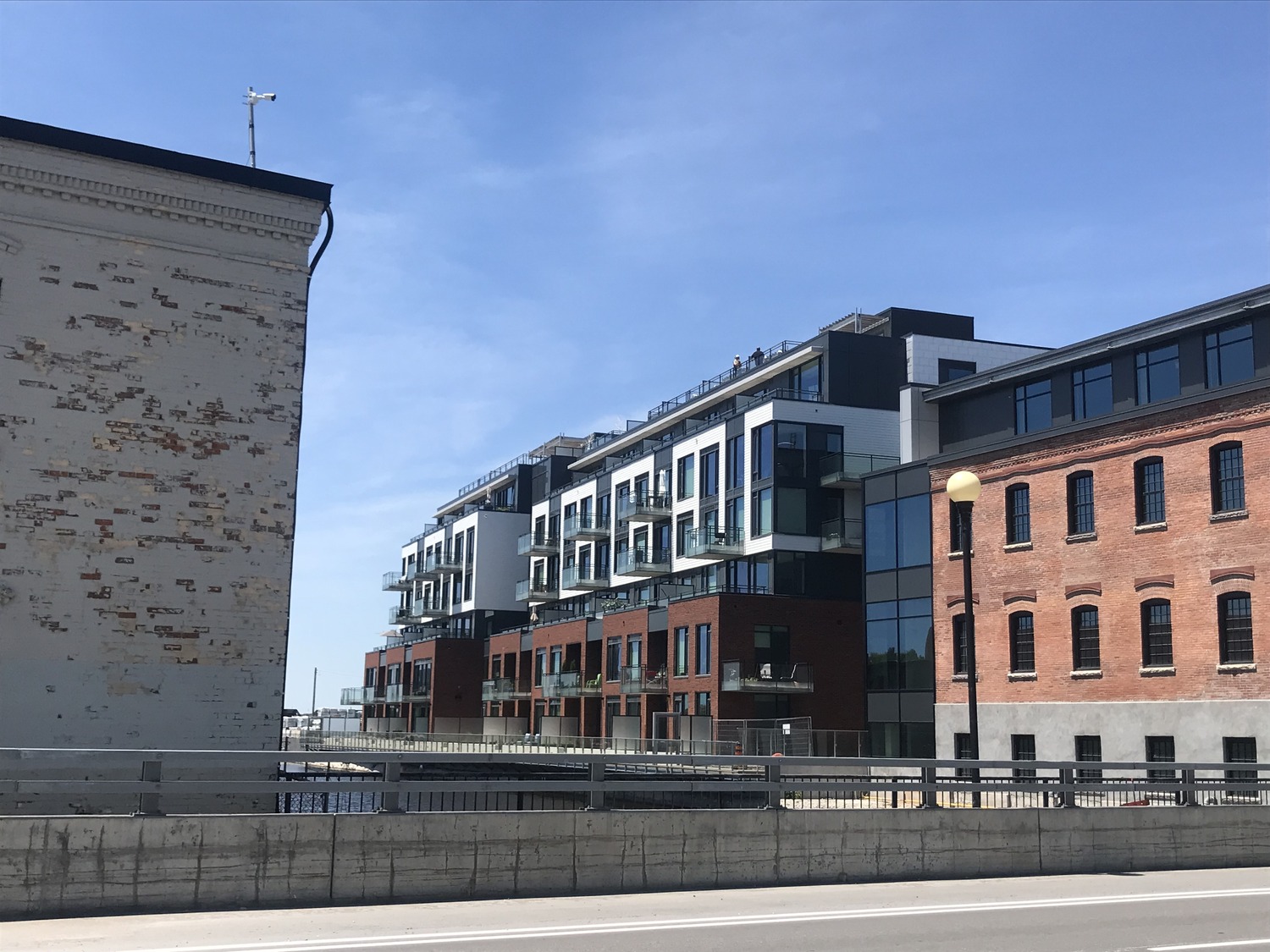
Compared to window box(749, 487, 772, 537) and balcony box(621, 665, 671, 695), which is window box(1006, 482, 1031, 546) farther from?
balcony box(621, 665, 671, 695)

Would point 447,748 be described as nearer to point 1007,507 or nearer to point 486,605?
point 486,605

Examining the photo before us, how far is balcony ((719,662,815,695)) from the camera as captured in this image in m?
52.9

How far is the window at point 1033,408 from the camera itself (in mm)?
41406

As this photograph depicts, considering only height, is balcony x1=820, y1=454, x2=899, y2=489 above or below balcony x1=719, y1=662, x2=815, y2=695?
above

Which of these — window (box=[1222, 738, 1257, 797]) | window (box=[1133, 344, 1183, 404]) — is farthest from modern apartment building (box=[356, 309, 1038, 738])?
window (box=[1222, 738, 1257, 797])

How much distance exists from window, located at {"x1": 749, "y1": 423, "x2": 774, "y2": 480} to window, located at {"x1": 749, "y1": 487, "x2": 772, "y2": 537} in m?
0.74

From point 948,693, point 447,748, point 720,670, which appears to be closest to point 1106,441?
point 948,693

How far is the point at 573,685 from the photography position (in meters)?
67.7

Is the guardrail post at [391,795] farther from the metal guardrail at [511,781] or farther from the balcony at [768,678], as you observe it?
the balcony at [768,678]

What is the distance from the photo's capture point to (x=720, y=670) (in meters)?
53.5

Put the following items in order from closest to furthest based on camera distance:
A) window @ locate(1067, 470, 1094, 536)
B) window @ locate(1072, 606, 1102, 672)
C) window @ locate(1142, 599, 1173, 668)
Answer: window @ locate(1142, 599, 1173, 668), window @ locate(1072, 606, 1102, 672), window @ locate(1067, 470, 1094, 536)

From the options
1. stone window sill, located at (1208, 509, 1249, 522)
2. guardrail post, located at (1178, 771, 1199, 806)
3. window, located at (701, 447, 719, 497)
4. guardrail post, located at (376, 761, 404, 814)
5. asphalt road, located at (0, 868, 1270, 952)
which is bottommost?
asphalt road, located at (0, 868, 1270, 952)

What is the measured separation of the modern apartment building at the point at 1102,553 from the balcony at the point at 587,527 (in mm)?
30069

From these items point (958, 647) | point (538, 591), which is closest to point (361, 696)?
point (538, 591)
